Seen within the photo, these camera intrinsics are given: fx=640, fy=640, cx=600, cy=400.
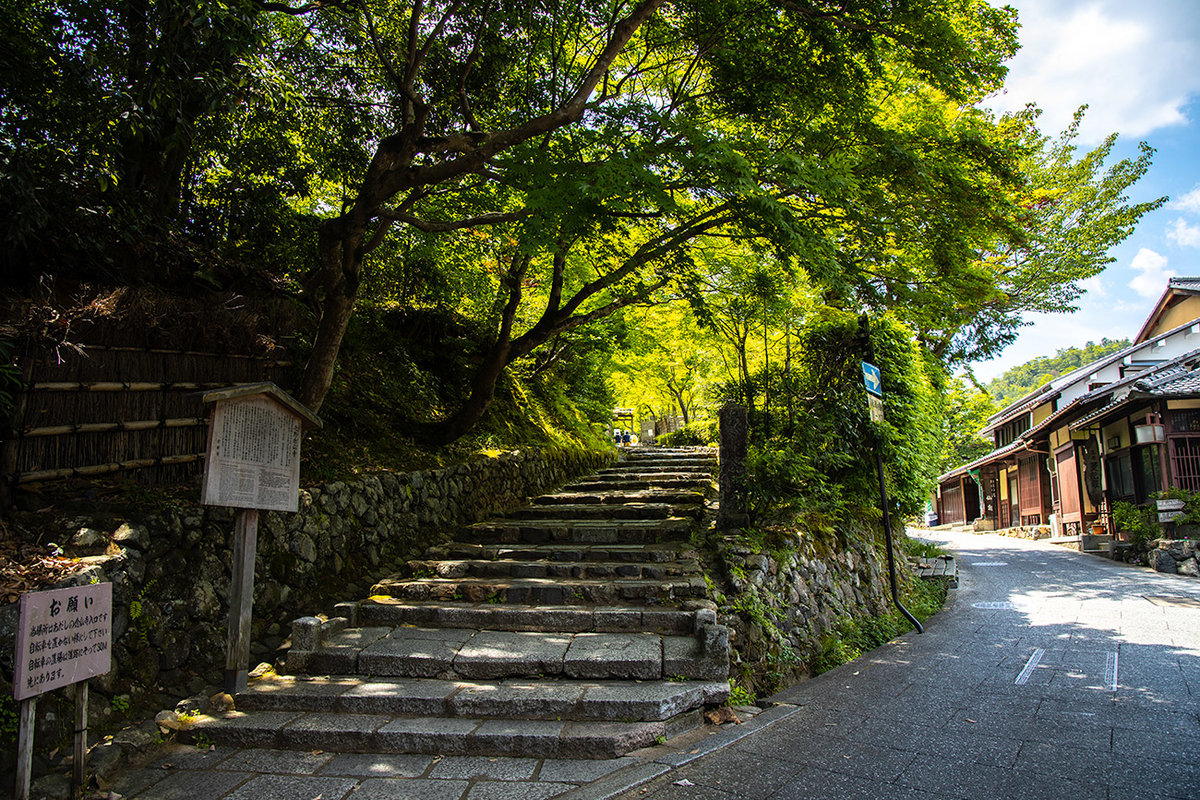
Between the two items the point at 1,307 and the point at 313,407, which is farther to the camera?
the point at 313,407

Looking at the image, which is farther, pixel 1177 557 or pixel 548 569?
pixel 1177 557

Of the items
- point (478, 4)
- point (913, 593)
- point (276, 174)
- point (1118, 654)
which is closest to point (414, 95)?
point (478, 4)

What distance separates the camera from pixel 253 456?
553 cm

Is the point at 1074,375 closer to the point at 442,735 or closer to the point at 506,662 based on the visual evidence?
the point at 506,662

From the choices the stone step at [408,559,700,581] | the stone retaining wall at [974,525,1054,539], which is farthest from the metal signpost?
the stone retaining wall at [974,525,1054,539]

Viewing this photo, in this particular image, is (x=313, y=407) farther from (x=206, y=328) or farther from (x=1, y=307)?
(x=1, y=307)

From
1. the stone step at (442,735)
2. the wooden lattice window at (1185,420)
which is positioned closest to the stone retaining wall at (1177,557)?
the wooden lattice window at (1185,420)

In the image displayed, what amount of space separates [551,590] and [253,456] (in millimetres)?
3287

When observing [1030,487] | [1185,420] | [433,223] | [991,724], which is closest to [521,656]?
[991,724]

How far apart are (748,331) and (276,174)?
8.47 m

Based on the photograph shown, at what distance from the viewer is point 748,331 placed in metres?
12.5

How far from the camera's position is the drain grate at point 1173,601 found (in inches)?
391

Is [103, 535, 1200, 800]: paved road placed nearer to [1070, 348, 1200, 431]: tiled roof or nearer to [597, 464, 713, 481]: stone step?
[597, 464, 713, 481]: stone step

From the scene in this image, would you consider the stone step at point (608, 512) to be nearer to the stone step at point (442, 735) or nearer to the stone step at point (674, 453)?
the stone step at point (442, 735)
